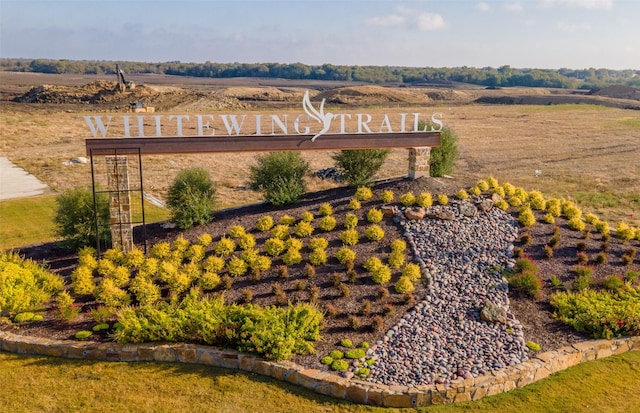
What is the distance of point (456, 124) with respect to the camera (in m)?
62.1

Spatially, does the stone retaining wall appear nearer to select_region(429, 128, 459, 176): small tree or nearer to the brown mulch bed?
the brown mulch bed

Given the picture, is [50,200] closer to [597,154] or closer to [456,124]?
[597,154]

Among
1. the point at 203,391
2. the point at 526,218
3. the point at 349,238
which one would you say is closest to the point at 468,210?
the point at 526,218

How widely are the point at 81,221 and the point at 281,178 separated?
721cm

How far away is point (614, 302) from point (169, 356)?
38.4 ft

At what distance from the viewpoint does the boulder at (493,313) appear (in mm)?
13195

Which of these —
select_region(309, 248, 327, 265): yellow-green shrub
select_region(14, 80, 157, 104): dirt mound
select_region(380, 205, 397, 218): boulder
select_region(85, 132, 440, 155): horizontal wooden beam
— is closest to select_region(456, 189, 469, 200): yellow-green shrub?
select_region(85, 132, 440, 155): horizontal wooden beam

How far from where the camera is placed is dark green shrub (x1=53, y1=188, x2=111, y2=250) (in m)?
17.5

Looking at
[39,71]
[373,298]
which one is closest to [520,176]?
[373,298]

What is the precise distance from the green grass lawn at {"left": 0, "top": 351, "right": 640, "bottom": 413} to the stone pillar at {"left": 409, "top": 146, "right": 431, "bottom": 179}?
392 inches

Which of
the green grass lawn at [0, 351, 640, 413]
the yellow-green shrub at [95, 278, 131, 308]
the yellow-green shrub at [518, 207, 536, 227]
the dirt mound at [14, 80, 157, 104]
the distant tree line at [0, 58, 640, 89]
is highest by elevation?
the distant tree line at [0, 58, 640, 89]

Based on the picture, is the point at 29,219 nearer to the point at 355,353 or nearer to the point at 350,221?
the point at 350,221

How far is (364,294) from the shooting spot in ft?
47.4

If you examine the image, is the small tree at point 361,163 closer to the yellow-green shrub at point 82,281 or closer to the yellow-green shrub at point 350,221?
the yellow-green shrub at point 350,221
